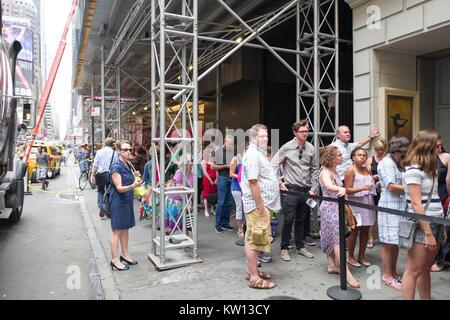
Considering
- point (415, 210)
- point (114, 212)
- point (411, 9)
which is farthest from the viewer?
point (411, 9)

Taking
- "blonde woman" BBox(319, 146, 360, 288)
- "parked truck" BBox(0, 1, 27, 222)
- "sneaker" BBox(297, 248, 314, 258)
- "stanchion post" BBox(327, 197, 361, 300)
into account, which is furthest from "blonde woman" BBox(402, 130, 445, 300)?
"parked truck" BBox(0, 1, 27, 222)

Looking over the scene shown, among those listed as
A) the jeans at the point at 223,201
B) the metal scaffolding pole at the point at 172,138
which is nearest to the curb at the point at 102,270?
the metal scaffolding pole at the point at 172,138

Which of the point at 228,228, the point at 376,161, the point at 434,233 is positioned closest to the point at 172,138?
the point at 228,228

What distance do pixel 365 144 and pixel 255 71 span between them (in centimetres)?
594

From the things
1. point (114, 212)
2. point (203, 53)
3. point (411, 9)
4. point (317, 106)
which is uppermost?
point (203, 53)

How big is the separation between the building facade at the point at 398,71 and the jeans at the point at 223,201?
9.24ft

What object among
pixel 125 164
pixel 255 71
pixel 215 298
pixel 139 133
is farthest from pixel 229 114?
pixel 139 133

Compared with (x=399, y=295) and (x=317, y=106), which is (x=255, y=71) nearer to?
(x=317, y=106)

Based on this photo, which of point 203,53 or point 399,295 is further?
point 203,53

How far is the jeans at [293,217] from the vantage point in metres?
5.46

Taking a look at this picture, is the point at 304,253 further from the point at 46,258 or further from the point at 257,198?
the point at 46,258

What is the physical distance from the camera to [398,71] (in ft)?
24.0
